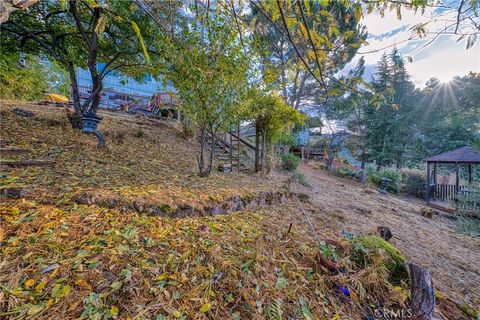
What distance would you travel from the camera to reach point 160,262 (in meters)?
1.41

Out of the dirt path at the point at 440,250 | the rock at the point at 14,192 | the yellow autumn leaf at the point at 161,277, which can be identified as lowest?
the dirt path at the point at 440,250

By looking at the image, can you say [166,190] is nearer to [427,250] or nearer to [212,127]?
[212,127]

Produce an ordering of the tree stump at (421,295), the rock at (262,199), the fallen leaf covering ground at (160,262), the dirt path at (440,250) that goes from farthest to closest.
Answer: the rock at (262,199), the dirt path at (440,250), the tree stump at (421,295), the fallen leaf covering ground at (160,262)

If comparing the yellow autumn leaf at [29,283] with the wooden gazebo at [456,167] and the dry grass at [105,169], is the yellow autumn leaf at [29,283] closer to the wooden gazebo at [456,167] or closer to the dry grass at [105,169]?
the dry grass at [105,169]

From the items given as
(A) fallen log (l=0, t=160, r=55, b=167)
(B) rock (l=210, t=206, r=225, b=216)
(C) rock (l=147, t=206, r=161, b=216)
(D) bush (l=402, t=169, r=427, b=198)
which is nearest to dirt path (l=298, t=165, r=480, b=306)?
(B) rock (l=210, t=206, r=225, b=216)

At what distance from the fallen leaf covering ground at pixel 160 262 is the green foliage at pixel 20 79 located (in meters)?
5.95

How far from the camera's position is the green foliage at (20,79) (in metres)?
5.58

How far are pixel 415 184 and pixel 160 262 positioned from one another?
532 inches

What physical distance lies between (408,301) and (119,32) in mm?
6918

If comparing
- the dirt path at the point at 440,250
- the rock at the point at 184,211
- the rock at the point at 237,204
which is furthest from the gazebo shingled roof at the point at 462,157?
the rock at the point at 184,211

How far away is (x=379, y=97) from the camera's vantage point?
1208mm

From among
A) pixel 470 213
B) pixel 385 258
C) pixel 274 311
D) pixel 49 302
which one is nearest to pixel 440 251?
pixel 385 258

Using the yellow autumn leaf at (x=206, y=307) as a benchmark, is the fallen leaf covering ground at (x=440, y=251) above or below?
below

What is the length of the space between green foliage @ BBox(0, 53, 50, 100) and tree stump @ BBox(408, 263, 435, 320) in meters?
9.01
